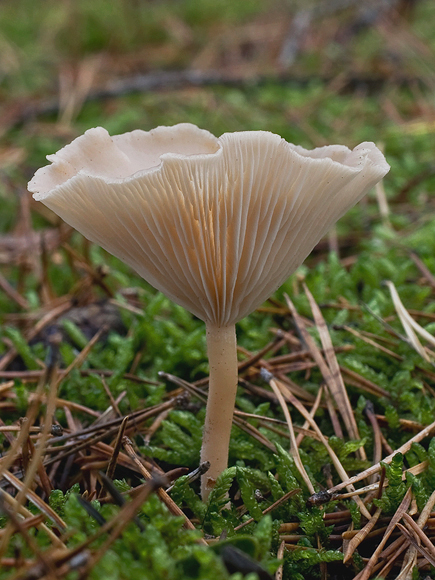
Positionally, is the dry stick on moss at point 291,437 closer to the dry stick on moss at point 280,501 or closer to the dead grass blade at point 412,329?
the dry stick on moss at point 280,501

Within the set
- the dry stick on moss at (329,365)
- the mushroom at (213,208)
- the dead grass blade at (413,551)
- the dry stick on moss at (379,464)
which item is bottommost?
the dead grass blade at (413,551)

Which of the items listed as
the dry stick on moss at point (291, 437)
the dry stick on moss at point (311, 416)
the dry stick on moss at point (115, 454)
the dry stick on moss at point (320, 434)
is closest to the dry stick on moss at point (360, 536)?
the dry stick on moss at point (320, 434)

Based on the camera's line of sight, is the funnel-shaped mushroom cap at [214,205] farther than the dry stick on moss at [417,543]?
No

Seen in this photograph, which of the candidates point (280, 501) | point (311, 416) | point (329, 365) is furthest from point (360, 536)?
point (329, 365)

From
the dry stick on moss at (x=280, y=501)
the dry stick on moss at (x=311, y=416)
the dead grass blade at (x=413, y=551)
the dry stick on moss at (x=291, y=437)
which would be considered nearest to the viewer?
the dead grass blade at (x=413, y=551)

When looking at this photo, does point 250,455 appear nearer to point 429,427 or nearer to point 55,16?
point 429,427

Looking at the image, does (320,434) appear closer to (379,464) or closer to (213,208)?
(379,464)

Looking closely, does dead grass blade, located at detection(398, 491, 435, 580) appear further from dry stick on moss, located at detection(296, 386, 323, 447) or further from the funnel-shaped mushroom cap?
the funnel-shaped mushroom cap
